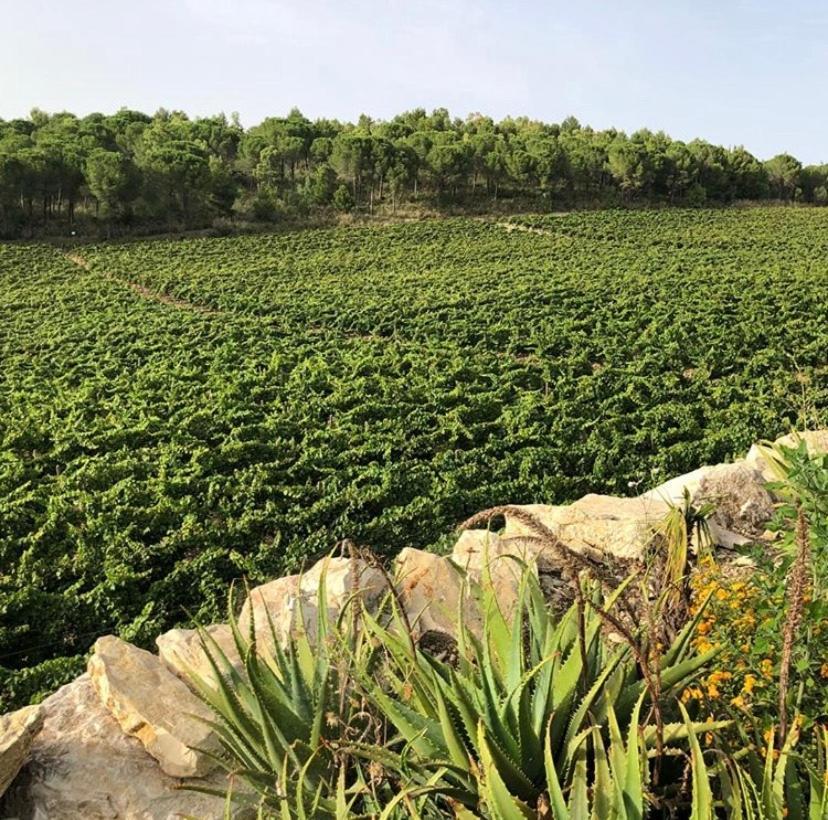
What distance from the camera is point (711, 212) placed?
73.2m

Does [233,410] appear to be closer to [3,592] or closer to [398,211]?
[3,592]

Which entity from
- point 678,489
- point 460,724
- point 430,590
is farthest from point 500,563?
point 678,489

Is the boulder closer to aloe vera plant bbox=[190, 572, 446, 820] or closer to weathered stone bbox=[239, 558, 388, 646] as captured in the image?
weathered stone bbox=[239, 558, 388, 646]

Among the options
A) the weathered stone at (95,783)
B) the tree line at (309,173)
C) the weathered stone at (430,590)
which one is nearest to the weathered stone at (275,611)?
the weathered stone at (430,590)

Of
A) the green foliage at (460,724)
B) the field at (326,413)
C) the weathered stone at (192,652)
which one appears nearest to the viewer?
the green foliage at (460,724)

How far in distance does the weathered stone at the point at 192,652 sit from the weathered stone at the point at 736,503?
12.5 ft

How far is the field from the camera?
34.6 feet

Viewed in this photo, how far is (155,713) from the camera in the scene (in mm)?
3918

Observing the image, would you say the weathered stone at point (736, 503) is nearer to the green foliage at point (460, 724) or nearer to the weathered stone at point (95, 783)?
the green foliage at point (460, 724)

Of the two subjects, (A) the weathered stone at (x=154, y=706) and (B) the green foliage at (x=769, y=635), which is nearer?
(B) the green foliage at (x=769, y=635)

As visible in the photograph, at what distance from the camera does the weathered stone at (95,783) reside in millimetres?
3523

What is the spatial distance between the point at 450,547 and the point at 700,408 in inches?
362

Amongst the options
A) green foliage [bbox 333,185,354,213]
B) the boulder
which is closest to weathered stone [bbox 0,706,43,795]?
the boulder

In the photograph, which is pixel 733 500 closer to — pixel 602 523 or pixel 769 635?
pixel 602 523
